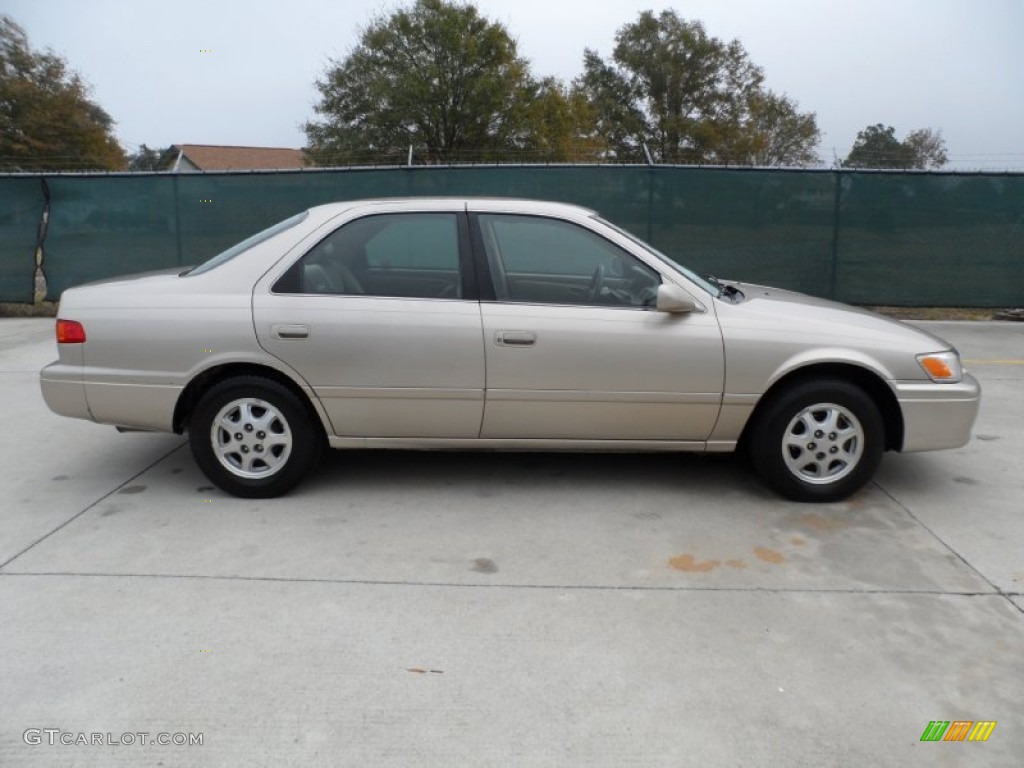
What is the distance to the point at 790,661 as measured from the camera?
2.97 metres

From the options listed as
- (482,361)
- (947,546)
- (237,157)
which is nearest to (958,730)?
(947,546)

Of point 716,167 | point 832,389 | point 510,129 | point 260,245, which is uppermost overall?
point 510,129

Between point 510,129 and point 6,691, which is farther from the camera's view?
point 510,129

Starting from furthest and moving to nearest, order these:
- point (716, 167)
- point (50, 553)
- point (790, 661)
Result: 1. point (716, 167)
2. point (50, 553)
3. point (790, 661)

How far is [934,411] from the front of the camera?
4371 mm

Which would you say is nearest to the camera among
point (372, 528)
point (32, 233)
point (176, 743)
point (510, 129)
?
point (176, 743)

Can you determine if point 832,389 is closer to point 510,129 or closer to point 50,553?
point 50,553

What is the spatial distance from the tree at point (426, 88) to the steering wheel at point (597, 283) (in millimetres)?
30161

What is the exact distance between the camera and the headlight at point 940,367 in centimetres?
436

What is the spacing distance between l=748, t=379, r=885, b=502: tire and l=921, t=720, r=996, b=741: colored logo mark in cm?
187

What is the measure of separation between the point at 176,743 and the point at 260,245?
273 cm

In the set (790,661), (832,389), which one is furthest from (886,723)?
(832,389)

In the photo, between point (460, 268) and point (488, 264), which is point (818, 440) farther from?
point (460, 268)

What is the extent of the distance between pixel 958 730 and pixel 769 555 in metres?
1.29
